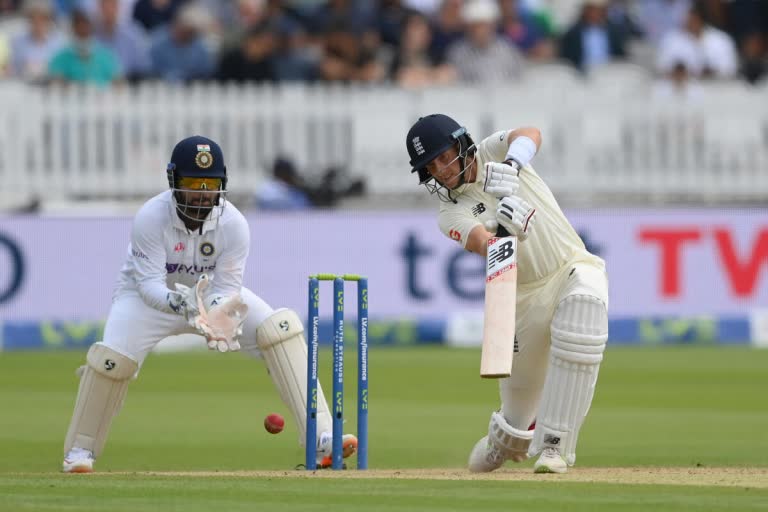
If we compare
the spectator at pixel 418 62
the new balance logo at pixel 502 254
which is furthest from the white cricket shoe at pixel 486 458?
the spectator at pixel 418 62

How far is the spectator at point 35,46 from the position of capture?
15234 millimetres

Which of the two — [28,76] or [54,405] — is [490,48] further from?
[54,405]

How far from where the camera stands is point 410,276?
14453mm

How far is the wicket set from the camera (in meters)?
7.11

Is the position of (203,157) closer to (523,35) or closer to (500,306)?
(500,306)

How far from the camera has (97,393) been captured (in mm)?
7520

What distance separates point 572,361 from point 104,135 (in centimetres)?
876

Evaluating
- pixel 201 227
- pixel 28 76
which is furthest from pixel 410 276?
pixel 201 227

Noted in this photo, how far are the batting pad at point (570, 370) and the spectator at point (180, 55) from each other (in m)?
8.93

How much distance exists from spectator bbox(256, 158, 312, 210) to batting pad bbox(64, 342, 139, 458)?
285 inches

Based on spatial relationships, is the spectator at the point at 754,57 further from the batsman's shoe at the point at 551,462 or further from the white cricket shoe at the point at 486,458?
the batsman's shoe at the point at 551,462

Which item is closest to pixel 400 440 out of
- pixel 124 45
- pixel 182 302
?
pixel 182 302

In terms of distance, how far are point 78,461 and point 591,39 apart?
980cm

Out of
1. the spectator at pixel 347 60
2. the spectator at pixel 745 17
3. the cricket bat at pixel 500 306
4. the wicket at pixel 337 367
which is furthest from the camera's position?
the spectator at pixel 745 17
